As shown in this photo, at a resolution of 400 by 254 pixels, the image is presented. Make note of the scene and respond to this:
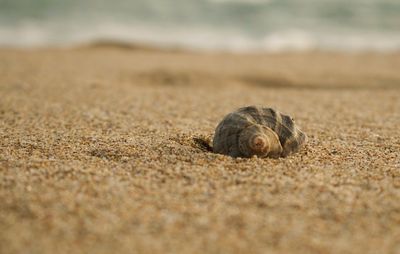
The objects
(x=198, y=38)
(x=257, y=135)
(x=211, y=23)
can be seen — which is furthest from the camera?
(x=211, y=23)

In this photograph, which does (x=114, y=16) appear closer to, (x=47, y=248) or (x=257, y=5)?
(x=257, y=5)

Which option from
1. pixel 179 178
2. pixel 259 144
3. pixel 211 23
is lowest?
pixel 179 178

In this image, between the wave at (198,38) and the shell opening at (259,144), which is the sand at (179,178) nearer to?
the shell opening at (259,144)

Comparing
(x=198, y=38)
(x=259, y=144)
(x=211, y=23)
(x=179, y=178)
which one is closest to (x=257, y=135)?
(x=259, y=144)

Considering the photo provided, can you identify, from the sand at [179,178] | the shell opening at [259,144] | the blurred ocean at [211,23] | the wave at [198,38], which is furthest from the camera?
the blurred ocean at [211,23]

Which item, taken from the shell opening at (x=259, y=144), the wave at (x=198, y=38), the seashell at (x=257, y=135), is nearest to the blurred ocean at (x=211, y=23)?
the wave at (x=198, y=38)

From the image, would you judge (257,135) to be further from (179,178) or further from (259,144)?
(179,178)

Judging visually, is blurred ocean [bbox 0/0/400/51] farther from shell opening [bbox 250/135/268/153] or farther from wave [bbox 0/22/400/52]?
shell opening [bbox 250/135/268/153]
